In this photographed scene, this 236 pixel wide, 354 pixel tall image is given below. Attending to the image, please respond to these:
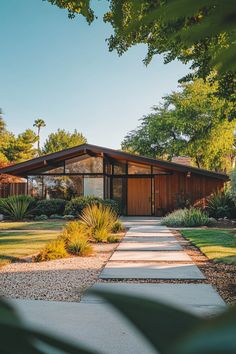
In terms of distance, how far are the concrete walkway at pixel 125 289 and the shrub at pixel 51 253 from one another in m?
1.07

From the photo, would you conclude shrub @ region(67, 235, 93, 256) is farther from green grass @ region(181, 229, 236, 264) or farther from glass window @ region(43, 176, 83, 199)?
glass window @ region(43, 176, 83, 199)

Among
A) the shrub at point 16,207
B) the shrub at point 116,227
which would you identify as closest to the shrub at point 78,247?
the shrub at point 116,227

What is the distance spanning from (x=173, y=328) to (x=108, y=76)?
2.81 metres

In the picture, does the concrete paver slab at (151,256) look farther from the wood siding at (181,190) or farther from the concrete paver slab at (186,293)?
the wood siding at (181,190)

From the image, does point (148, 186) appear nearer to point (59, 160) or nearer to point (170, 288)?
point (59, 160)

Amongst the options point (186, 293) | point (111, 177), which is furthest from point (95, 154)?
point (186, 293)

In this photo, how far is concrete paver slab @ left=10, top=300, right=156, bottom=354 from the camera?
2582 mm

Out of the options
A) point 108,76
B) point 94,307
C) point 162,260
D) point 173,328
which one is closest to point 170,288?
point 94,307

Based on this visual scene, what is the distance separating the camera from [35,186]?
69.6ft

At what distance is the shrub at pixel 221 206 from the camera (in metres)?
17.4

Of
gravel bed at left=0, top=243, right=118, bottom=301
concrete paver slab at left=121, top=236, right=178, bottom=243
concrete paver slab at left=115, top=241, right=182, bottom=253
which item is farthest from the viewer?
concrete paver slab at left=121, top=236, right=178, bottom=243

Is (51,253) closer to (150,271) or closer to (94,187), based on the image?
(150,271)

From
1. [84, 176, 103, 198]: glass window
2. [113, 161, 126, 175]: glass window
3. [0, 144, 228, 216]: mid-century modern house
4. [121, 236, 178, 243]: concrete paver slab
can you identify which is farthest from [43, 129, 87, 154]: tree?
[121, 236, 178, 243]: concrete paver slab

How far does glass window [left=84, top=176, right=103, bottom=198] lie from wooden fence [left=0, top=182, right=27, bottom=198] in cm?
436
